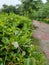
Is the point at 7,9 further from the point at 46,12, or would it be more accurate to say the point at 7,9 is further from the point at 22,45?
the point at 22,45

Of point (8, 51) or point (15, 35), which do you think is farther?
point (15, 35)

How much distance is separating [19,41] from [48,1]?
110ft

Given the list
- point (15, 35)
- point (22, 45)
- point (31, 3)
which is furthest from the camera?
point (31, 3)

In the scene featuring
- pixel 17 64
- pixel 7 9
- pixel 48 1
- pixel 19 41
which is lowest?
pixel 7 9

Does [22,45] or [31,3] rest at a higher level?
[22,45]

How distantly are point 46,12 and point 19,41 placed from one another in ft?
101

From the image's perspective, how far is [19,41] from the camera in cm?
250

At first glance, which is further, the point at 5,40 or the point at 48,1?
the point at 48,1

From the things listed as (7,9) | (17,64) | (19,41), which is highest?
(19,41)

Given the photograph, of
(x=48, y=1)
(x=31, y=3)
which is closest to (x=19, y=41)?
(x=48, y=1)

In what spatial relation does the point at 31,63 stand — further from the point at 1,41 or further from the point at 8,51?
the point at 1,41

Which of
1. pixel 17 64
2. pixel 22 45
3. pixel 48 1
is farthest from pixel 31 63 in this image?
pixel 48 1

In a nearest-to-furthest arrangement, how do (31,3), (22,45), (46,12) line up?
(22,45), (46,12), (31,3)

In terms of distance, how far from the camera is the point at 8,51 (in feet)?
7.91
